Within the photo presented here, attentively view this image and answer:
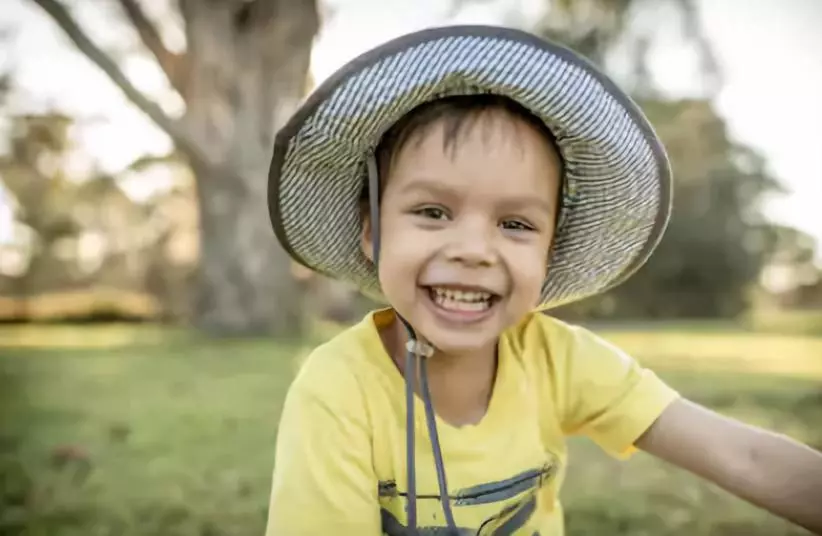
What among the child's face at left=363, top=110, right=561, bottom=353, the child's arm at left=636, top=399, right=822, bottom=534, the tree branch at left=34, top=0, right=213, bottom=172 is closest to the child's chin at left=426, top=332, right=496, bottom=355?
the child's face at left=363, top=110, right=561, bottom=353

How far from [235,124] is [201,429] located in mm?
823

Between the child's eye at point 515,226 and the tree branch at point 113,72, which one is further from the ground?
the tree branch at point 113,72

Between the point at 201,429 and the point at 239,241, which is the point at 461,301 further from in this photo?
the point at 239,241

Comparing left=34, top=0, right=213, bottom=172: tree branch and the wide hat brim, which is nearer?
the wide hat brim

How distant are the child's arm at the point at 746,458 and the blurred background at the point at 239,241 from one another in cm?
43

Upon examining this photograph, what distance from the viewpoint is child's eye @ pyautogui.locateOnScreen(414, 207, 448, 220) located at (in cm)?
68

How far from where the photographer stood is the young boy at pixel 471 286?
0.67m

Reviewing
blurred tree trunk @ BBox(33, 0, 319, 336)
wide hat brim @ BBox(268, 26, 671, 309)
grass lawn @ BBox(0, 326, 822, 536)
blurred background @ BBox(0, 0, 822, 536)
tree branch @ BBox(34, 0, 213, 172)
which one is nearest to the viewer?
wide hat brim @ BBox(268, 26, 671, 309)

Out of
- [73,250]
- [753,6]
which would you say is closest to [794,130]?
[753,6]

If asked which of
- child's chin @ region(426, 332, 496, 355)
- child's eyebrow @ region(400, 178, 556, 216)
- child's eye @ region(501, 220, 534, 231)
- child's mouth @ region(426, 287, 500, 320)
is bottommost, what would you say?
child's chin @ region(426, 332, 496, 355)

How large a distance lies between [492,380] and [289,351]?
45.5 inches

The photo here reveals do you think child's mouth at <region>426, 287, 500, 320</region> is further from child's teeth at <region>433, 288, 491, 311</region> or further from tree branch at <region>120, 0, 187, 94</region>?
tree branch at <region>120, 0, 187, 94</region>

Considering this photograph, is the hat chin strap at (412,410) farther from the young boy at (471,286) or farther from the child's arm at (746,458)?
the child's arm at (746,458)

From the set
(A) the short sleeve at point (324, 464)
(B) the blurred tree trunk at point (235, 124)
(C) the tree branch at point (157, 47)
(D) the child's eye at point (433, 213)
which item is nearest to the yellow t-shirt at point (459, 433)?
(A) the short sleeve at point (324, 464)
